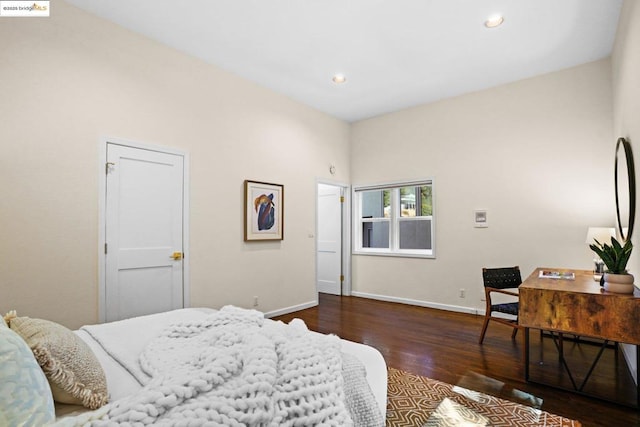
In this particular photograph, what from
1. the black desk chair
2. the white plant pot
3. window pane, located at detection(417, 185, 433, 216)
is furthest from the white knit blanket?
window pane, located at detection(417, 185, 433, 216)

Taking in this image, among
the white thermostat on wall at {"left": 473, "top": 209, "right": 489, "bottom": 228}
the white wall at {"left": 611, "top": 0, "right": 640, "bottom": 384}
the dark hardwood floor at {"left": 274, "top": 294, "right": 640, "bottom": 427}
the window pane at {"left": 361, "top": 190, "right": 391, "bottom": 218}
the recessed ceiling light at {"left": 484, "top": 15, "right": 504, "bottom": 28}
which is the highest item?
the recessed ceiling light at {"left": 484, "top": 15, "right": 504, "bottom": 28}

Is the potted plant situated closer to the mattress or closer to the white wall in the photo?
the white wall

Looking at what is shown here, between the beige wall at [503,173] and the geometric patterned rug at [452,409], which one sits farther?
the beige wall at [503,173]

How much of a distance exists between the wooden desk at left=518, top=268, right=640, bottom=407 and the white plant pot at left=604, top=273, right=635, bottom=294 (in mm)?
51

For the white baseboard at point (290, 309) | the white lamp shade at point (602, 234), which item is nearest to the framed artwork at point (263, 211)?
the white baseboard at point (290, 309)

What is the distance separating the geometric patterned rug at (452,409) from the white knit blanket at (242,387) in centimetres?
113

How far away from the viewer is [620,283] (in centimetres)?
214

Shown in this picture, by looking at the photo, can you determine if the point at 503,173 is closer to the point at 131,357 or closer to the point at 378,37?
the point at 378,37

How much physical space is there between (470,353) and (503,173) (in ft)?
8.09

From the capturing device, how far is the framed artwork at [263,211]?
13.6 feet

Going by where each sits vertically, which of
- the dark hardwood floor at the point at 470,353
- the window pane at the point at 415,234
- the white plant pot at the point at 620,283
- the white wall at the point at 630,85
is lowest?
Answer: the dark hardwood floor at the point at 470,353

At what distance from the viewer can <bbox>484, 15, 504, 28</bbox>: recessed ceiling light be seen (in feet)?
9.75

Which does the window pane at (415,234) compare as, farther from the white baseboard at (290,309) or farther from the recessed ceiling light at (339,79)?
the recessed ceiling light at (339,79)

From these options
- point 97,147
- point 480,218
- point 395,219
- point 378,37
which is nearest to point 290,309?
point 395,219
